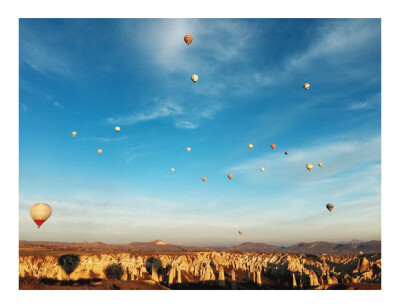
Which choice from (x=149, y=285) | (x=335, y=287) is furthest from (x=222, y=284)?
(x=335, y=287)

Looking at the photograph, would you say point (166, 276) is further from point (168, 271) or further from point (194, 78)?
point (194, 78)

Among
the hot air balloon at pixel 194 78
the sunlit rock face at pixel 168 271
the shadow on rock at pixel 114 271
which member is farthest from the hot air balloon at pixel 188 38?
the shadow on rock at pixel 114 271

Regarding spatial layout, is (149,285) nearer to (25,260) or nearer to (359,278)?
(25,260)

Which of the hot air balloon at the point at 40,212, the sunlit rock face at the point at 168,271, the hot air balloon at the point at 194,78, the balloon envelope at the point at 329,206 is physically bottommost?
the sunlit rock face at the point at 168,271

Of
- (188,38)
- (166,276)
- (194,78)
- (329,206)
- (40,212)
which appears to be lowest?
(166,276)

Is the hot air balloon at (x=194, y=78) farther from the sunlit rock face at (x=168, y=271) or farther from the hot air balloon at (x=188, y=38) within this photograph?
the sunlit rock face at (x=168, y=271)

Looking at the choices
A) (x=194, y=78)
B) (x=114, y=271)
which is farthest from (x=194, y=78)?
(x=114, y=271)

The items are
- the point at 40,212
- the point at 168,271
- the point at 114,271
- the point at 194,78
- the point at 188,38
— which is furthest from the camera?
the point at 194,78

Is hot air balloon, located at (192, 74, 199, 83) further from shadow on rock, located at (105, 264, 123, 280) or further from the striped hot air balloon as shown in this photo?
shadow on rock, located at (105, 264, 123, 280)
